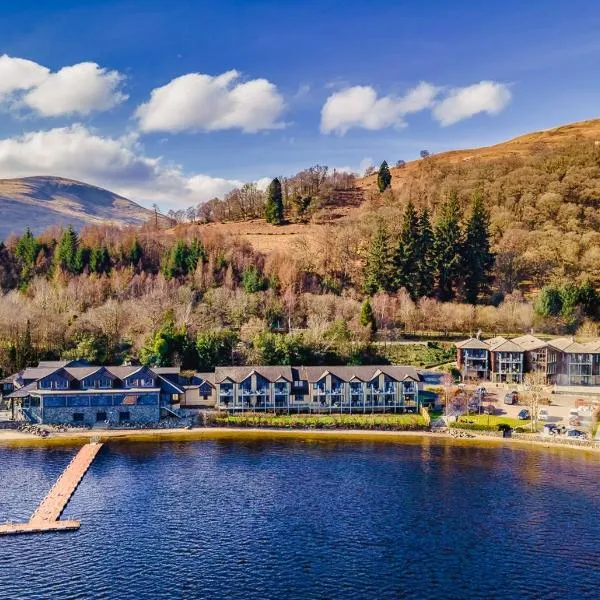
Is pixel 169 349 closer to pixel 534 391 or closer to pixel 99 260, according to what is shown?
pixel 99 260

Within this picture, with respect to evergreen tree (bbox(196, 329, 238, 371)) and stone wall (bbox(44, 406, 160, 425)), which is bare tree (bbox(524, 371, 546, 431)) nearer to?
evergreen tree (bbox(196, 329, 238, 371))

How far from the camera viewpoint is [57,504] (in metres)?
48.9

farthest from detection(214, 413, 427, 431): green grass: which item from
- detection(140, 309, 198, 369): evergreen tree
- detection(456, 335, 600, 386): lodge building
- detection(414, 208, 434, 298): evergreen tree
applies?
detection(414, 208, 434, 298): evergreen tree

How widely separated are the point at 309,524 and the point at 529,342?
58655 millimetres

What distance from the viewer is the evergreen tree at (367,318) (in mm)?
97312

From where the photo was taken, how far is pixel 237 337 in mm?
91438

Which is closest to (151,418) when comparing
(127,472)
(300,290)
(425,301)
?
(127,472)

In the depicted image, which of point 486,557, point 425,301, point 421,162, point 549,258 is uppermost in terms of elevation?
point 421,162

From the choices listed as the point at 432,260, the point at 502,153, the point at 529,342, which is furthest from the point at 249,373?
the point at 502,153

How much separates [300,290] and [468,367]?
3112 centimetres

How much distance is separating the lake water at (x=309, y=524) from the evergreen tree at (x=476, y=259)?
53715mm

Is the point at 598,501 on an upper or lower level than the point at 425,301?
lower

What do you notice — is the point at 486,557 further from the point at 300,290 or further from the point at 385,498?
the point at 300,290

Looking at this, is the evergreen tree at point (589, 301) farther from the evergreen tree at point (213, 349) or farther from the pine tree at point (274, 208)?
the pine tree at point (274, 208)
